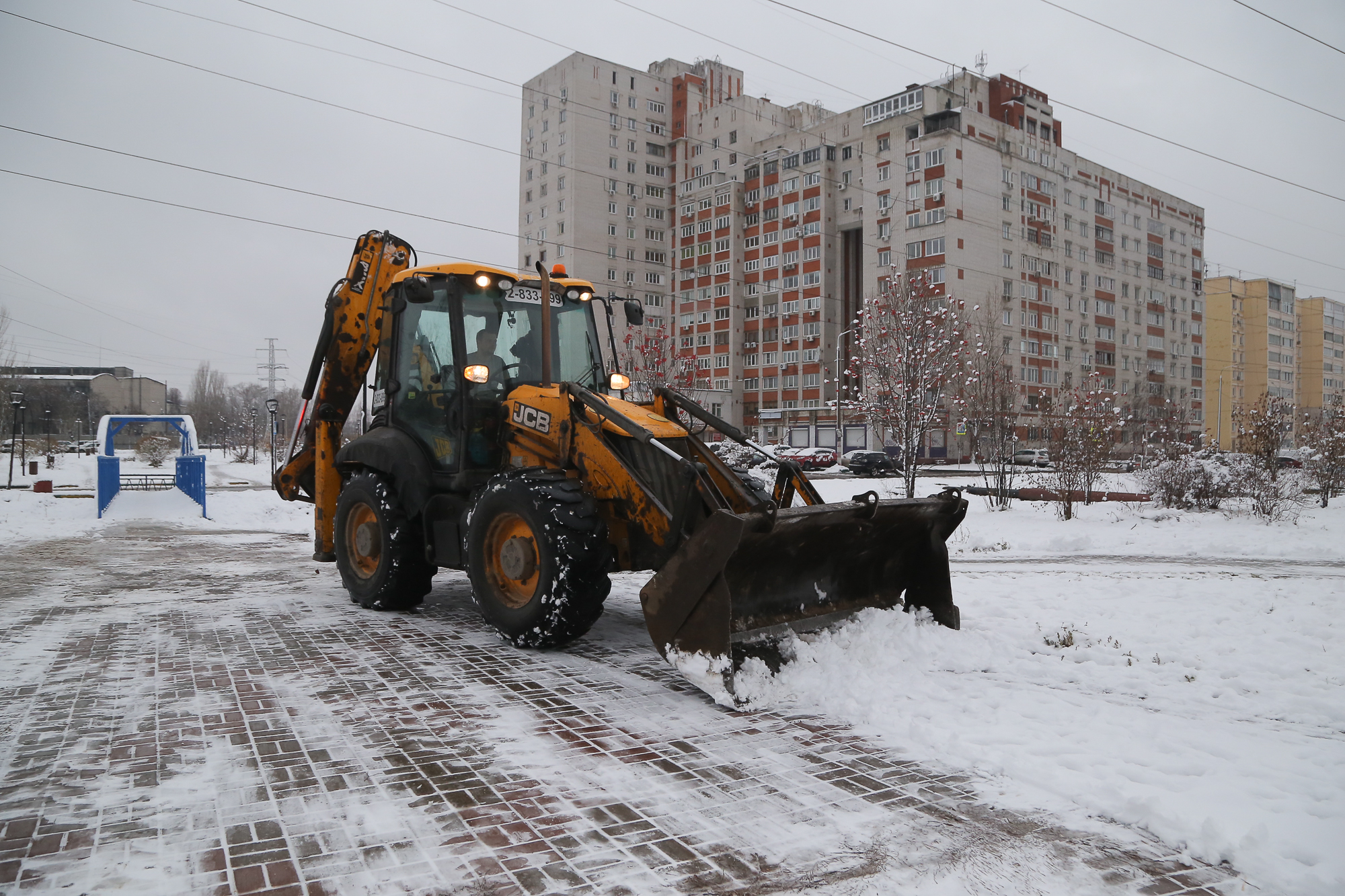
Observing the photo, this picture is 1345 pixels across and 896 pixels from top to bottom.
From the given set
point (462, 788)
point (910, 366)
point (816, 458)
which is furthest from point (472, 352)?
point (816, 458)

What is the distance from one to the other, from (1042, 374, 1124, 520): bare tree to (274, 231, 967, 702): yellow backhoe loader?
11.4 metres

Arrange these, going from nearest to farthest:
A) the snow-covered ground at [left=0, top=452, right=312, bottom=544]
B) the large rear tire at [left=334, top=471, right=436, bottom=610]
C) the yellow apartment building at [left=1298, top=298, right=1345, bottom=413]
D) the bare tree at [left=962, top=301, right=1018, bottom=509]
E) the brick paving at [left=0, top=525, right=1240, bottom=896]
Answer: the brick paving at [left=0, top=525, right=1240, bottom=896] < the large rear tire at [left=334, top=471, right=436, bottom=610] < the snow-covered ground at [left=0, top=452, right=312, bottom=544] < the bare tree at [left=962, top=301, right=1018, bottom=509] < the yellow apartment building at [left=1298, top=298, right=1345, bottom=413]

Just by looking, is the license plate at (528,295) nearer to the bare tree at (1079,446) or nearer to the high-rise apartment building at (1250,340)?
the bare tree at (1079,446)

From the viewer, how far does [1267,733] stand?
4.53 metres

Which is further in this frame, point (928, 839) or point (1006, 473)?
point (1006, 473)

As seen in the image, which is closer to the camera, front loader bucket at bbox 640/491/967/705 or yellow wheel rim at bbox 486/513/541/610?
front loader bucket at bbox 640/491/967/705

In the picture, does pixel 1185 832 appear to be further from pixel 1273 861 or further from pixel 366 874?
pixel 366 874

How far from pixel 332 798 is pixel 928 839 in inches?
96.9

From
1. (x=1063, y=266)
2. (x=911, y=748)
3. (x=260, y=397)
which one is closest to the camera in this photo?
(x=911, y=748)

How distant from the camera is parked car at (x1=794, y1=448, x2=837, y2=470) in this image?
45.8 metres

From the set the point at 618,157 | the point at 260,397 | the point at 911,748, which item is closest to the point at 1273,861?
the point at 911,748

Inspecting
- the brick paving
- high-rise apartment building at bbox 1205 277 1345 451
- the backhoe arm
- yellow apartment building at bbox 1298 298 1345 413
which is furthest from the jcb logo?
yellow apartment building at bbox 1298 298 1345 413

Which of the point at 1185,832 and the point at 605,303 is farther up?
the point at 605,303

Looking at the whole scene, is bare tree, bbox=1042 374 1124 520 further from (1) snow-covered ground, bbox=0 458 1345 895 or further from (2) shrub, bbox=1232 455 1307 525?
(1) snow-covered ground, bbox=0 458 1345 895
